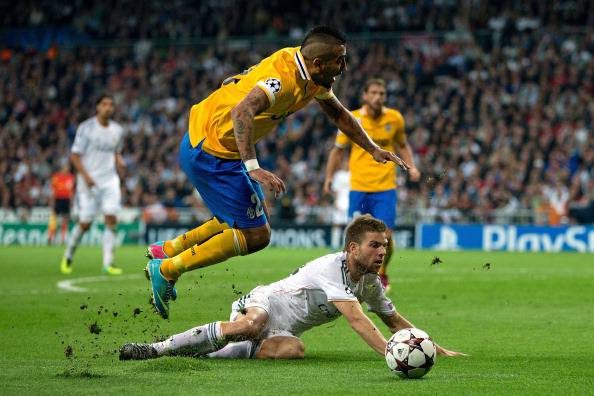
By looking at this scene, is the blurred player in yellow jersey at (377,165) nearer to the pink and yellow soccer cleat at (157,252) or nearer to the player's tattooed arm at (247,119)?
the pink and yellow soccer cleat at (157,252)

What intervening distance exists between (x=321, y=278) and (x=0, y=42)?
1381 inches

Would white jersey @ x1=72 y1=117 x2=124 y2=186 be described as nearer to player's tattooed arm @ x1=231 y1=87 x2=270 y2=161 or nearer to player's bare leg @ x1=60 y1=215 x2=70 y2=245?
player's tattooed arm @ x1=231 y1=87 x2=270 y2=161

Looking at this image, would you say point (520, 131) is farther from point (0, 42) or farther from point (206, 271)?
point (0, 42)

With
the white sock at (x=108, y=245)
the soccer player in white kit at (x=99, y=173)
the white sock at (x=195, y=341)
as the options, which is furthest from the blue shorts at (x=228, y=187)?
the white sock at (x=108, y=245)

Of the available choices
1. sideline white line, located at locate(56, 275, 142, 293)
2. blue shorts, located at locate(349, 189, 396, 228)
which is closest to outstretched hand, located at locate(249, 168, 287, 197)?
blue shorts, located at locate(349, 189, 396, 228)

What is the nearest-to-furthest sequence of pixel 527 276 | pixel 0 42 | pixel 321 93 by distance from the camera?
pixel 321 93
pixel 527 276
pixel 0 42

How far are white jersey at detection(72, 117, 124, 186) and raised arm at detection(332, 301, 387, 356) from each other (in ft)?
32.2

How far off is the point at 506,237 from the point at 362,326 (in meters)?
19.3

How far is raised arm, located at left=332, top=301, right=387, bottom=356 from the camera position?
22.1 feet

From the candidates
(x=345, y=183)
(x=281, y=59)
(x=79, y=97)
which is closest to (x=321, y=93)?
(x=281, y=59)

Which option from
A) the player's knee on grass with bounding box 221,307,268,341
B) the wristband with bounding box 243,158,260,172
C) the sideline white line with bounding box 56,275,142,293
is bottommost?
the sideline white line with bounding box 56,275,142,293

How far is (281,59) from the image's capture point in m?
7.50

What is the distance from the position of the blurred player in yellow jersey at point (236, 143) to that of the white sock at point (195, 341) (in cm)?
86

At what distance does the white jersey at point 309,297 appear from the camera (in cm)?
715
